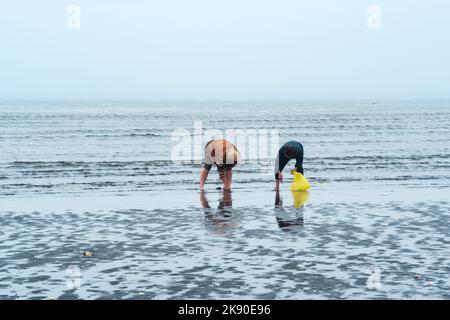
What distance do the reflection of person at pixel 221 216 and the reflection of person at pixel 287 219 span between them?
96cm

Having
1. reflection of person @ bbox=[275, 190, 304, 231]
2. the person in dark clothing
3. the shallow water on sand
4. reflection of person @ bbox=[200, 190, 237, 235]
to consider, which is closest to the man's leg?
the shallow water on sand

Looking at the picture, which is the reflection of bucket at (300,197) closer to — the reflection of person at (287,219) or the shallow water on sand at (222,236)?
the shallow water on sand at (222,236)

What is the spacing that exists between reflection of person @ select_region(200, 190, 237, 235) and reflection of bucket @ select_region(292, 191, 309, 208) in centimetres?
165

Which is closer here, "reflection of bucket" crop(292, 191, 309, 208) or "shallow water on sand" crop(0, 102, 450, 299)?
"shallow water on sand" crop(0, 102, 450, 299)

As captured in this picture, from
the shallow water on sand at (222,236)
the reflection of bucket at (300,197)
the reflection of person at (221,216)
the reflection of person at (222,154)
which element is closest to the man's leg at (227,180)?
the shallow water on sand at (222,236)

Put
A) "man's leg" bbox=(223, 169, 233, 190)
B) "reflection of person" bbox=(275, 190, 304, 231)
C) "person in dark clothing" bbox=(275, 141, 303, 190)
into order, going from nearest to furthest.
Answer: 1. "reflection of person" bbox=(275, 190, 304, 231)
2. "person in dark clothing" bbox=(275, 141, 303, 190)
3. "man's leg" bbox=(223, 169, 233, 190)

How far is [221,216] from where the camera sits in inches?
549

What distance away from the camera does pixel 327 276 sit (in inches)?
348

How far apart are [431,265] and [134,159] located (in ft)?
75.0

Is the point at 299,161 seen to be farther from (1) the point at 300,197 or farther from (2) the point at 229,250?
(2) the point at 229,250

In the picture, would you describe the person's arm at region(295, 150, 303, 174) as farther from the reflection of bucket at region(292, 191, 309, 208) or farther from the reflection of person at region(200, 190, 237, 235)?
the reflection of person at region(200, 190, 237, 235)

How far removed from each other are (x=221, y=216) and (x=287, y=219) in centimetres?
147

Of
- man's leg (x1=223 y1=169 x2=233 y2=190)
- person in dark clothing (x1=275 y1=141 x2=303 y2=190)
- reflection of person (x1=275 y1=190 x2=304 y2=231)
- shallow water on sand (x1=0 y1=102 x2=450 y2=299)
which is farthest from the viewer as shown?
man's leg (x1=223 y1=169 x2=233 y2=190)

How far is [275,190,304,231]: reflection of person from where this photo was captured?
1252cm
